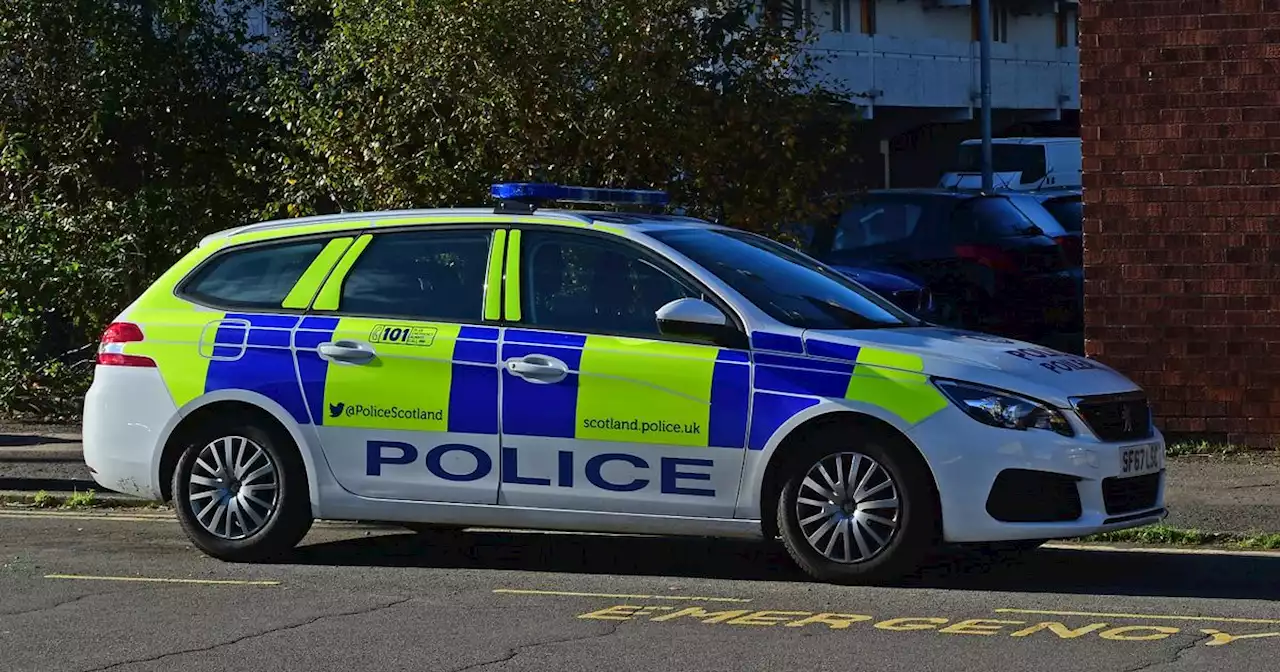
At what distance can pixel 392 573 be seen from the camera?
915cm

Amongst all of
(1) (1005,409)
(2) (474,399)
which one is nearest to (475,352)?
(2) (474,399)

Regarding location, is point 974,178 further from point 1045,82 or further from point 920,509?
point 920,509

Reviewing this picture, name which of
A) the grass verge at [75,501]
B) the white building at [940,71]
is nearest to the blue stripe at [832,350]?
the grass verge at [75,501]

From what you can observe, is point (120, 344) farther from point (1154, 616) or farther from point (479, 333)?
point (1154, 616)

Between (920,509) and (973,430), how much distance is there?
0.37 meters

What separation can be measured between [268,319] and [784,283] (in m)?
2.25

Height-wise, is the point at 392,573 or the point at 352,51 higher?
the point at 352,51

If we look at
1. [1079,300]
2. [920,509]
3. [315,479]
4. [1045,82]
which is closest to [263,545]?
[315,479]

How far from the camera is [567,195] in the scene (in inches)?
383

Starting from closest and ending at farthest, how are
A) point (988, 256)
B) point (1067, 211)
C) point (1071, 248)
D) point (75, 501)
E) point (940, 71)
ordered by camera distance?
point (75, 501) → point (988, 256) → point (1071, 248) → point (1067, 211) → point (940, 71)

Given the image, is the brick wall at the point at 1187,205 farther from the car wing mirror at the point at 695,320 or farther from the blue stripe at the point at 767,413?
the blue stripe at the point at 767,413

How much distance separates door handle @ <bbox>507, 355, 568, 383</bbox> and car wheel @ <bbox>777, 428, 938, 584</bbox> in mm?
1041

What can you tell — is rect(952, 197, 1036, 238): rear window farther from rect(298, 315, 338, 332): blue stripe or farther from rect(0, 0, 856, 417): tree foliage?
rect(298, 315, 338, 332): blue stripe

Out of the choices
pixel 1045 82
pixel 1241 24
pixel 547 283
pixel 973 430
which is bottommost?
pixel 973 430
